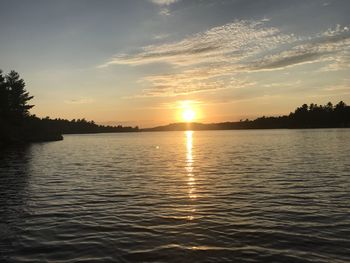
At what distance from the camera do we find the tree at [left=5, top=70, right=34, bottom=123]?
129 meters

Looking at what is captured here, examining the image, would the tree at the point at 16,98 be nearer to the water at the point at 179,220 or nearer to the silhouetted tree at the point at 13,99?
the silhouetted tree at the point at 13,99

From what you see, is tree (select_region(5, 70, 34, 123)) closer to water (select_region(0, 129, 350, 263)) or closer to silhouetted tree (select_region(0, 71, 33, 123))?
silhouetted tree (select_region(0, 71, 33, 123))

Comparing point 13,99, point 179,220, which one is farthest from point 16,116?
point 179,220

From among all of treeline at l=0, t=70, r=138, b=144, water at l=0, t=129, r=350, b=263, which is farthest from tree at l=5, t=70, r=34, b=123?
water at l=0, t=129, r=350, b=263

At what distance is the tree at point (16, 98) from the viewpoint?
5064 inches

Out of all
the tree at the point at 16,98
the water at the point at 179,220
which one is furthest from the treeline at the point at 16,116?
the water at the point at 179,220

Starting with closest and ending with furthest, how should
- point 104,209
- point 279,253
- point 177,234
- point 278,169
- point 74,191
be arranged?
point 279,253
point 177,234
point 104,209
point 74,191
point 278,169

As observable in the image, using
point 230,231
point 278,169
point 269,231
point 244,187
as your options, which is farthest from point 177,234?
point 278,169

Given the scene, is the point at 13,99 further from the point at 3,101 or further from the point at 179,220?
the point at 179,220

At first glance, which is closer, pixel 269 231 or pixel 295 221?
pixel 269 231

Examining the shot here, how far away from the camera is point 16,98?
443 feet

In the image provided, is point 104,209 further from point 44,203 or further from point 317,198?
point 317,198

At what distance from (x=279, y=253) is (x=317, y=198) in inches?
488

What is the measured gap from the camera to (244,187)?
101ft
